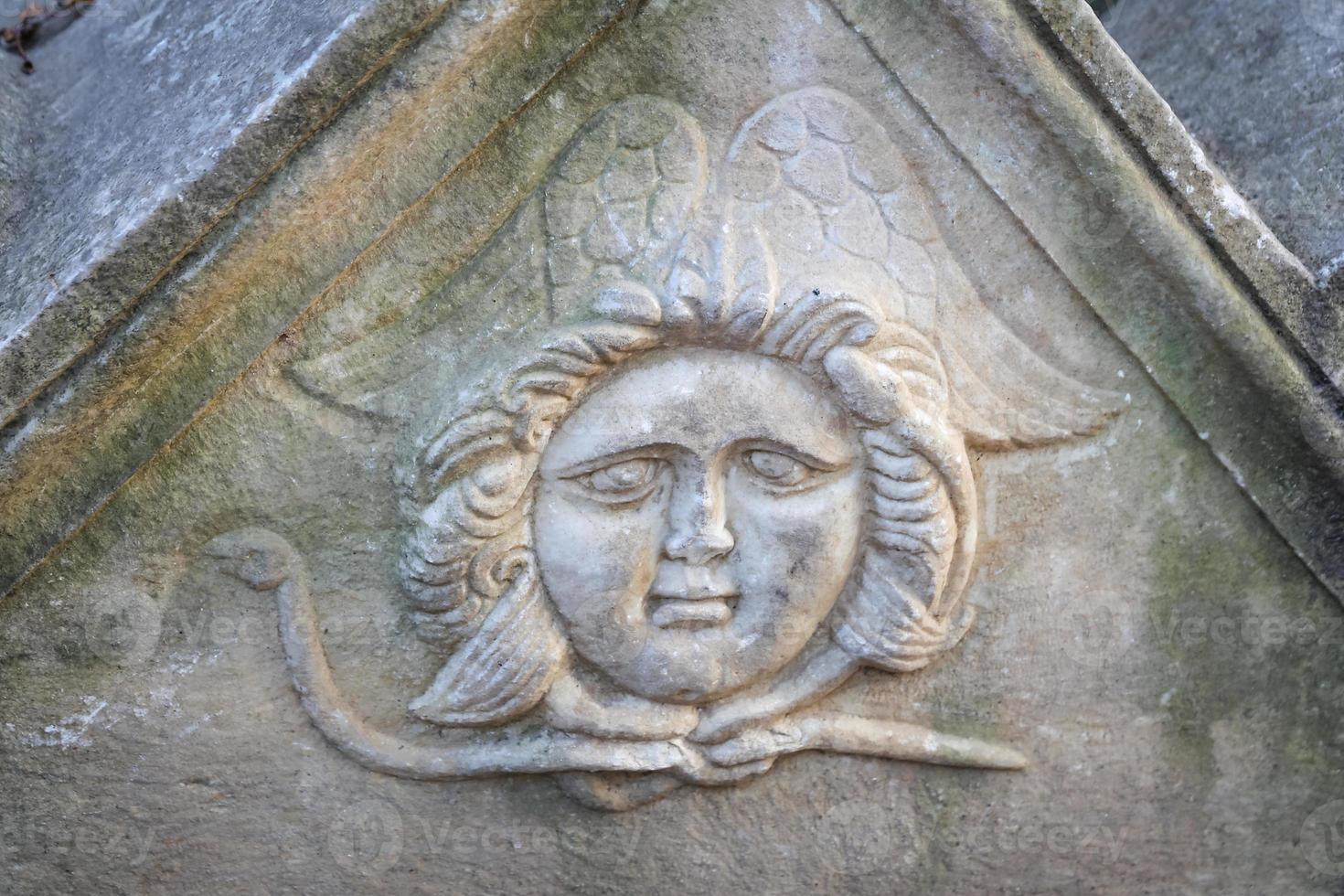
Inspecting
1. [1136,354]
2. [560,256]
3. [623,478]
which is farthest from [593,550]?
[1136,354]

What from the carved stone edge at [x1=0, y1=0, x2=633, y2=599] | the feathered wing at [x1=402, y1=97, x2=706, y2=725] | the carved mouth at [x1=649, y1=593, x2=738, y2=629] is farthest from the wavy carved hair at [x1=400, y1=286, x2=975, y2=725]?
the carved stone edge at [x1=0, y1=0, x2=633, y2=599]

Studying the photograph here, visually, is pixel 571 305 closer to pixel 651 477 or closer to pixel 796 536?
pixel 651 477

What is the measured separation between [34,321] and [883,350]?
3.37 feet

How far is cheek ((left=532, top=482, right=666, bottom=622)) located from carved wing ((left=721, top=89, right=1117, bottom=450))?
0.36 meters

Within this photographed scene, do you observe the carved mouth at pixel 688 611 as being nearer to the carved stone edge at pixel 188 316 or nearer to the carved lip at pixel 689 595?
the carved lip at pixel 689 595

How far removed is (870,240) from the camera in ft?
5.43

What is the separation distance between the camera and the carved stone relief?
5.19 feet

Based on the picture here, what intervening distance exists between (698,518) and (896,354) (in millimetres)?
342

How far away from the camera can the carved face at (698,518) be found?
5.29 ft

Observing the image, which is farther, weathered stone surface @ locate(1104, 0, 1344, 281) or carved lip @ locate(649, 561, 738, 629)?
weathered stone surface @ locate(1104, 0, 1344, 281)

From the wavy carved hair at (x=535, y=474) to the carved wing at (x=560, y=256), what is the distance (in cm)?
6

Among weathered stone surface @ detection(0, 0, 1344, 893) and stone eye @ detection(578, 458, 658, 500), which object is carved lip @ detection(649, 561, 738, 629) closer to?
weathered stone surface @ detection(0, 0, 1344, 893)

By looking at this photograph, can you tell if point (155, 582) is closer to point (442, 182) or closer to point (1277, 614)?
point (442, 182)

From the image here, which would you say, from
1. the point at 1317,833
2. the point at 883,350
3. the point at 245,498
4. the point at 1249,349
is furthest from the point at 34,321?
the point at 1317,833
